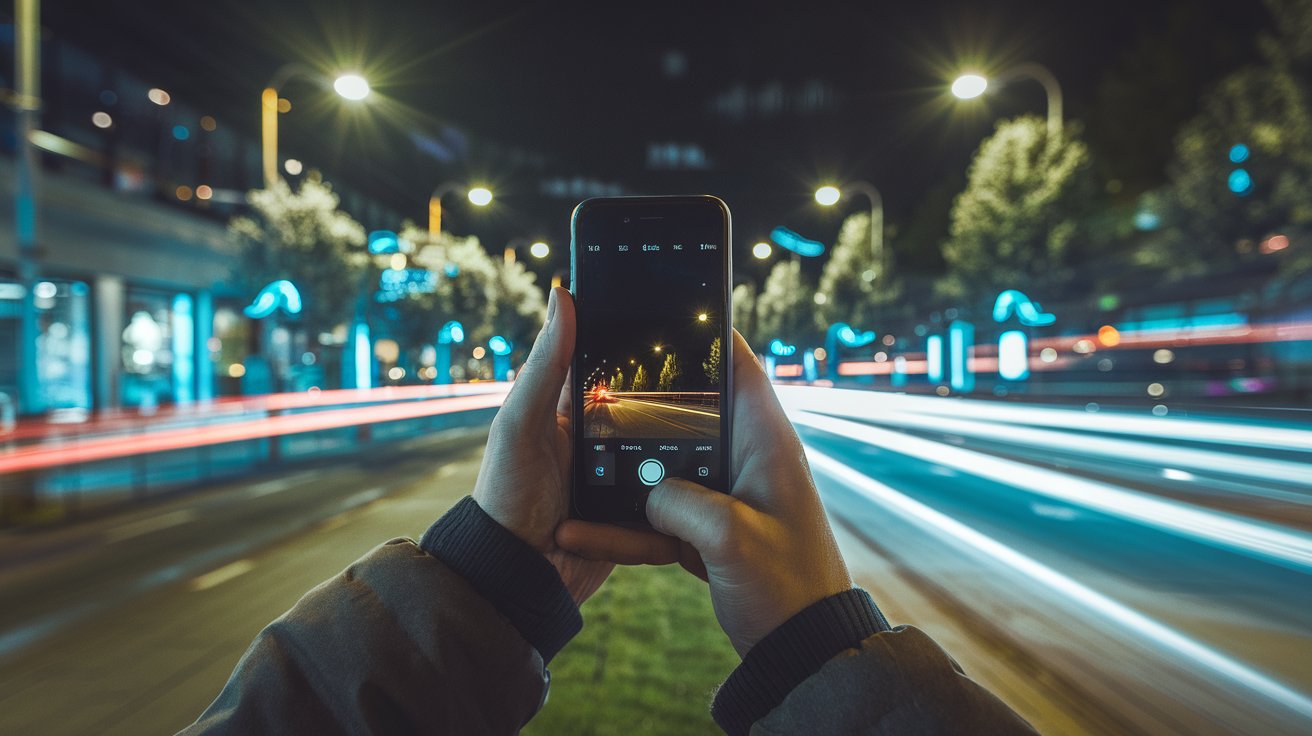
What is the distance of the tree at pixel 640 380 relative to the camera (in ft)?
Answer: 6.39

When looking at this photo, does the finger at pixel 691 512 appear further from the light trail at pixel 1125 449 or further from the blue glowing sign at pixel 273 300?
the blue glowing sign at pixel 273 300

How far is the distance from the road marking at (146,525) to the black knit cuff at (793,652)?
876 cm

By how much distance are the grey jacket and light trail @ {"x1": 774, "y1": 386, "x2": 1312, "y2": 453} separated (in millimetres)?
1022

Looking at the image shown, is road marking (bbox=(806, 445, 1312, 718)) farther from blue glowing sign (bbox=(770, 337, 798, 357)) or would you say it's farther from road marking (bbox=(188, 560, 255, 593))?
road marking (bbox=(188, 560, 255, 593))

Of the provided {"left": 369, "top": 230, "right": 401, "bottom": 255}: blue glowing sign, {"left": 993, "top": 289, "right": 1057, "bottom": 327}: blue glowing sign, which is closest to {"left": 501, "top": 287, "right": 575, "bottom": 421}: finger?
{"left": 369, "top": 230, "right": 401, "bottom": 255}: blue glowing sign

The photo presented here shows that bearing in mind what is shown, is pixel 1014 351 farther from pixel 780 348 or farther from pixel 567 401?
pixel 567 401

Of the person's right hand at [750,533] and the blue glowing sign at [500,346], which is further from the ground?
the blue glowing sign at [500,346]

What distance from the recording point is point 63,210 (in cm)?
2095

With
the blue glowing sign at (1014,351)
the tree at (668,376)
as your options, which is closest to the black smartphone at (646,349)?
the tree at (668,376)

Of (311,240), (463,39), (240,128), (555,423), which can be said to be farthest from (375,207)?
(555,423)

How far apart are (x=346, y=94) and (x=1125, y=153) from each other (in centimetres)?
4516

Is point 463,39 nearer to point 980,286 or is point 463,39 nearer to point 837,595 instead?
point 837,595

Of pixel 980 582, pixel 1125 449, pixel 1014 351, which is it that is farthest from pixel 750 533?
pixel 1014 351

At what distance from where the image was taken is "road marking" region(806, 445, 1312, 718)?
384cm
